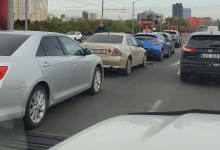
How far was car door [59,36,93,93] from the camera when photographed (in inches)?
241

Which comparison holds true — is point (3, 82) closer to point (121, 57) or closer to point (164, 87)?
point (164, 87)

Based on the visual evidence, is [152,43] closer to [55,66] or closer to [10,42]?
[55,66]

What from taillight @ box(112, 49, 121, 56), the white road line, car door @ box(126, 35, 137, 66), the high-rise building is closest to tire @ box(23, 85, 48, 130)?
the white road line

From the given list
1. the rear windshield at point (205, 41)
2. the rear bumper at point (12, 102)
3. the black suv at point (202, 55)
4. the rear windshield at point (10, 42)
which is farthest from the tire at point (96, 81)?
the rear windshield at point (205, 41)

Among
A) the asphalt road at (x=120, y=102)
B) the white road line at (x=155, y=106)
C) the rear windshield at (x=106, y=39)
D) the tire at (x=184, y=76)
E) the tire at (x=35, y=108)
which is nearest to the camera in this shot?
the tire at (x=35, y=108)

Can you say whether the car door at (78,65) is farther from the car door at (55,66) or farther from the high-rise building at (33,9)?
the high-rise building at (33,9)

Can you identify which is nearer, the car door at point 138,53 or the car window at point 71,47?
the car window at point 71,47

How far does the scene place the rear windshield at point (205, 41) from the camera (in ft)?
29.0

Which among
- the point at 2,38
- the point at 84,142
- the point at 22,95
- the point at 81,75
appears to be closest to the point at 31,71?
the point at 22,95

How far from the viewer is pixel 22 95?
4.35 metres

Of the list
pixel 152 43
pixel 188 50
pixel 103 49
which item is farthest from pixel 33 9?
pixel 188 50

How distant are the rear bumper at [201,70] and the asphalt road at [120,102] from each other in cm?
40

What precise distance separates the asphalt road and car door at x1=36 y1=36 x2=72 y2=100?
538 mm

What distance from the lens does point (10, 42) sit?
4883 millimetres
